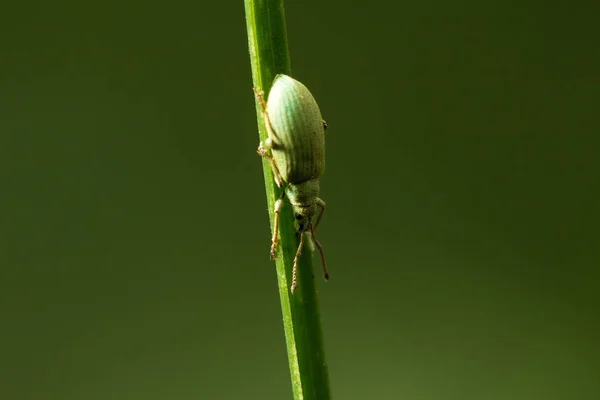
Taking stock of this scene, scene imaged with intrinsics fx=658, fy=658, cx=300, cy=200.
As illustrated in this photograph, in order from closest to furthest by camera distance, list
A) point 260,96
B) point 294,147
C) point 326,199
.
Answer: point 260,96 < point 294,147 < point 326,199

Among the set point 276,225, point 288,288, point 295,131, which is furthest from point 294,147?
point 288,288

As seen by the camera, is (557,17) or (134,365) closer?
(134,365)

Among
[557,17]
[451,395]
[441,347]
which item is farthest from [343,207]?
[557,17]

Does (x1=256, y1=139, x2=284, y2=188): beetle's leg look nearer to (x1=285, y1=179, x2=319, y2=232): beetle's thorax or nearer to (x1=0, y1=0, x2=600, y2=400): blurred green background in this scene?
(x1=285, y1=179, x2=319, y2=232): beetle's thorax

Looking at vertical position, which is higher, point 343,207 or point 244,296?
point 343,207

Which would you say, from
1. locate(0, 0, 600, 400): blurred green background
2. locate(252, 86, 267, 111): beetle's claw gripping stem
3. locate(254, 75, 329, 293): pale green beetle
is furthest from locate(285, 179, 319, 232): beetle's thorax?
locate(0, 0, 600, 400): blurred green background

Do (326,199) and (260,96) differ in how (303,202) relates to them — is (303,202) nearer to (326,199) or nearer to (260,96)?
(260,96)

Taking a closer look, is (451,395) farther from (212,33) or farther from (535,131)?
(212,33)
